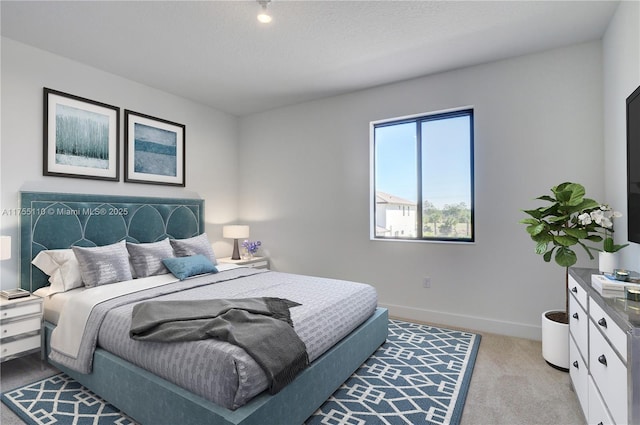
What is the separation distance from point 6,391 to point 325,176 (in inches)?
140

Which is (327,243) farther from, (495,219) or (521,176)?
(521,176)

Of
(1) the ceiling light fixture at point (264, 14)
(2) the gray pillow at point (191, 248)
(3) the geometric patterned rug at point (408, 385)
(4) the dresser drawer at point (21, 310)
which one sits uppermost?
(1) the ceiling light fixture at point (264, 14)

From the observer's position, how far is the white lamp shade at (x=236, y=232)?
4.65 meters

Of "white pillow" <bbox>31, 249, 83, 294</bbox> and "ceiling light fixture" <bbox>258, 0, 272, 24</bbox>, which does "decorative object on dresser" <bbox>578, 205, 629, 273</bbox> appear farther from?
"white pillow" <bbox>31, 249, 83, 294</bbox>

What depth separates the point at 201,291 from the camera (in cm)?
275

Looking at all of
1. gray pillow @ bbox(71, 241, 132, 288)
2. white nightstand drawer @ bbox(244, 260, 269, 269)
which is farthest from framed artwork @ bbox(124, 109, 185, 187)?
white nightstand drawer @ bbox(244, 260, 269, 269)

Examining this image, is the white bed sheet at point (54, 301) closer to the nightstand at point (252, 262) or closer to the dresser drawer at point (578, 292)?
the nightstand at point (252, 262)

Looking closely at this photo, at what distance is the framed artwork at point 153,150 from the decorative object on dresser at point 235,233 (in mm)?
885

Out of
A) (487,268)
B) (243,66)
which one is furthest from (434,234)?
(243,66)

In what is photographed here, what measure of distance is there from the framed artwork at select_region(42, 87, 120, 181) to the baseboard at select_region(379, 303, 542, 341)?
3505 mm

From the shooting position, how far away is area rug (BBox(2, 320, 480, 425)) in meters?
1.96

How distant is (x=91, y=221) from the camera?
10.9ft

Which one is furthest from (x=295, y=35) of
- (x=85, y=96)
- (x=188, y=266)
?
(x=188, y=266)

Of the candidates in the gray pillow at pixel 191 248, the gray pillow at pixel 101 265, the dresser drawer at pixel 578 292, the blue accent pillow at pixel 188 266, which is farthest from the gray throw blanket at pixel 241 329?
the dresser drawer at pixel 578 292
